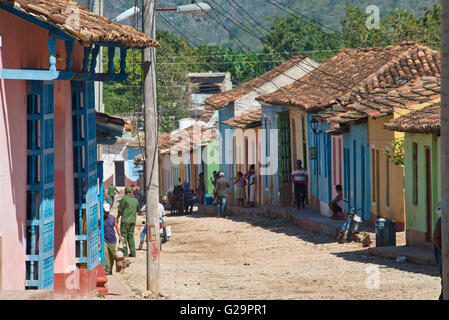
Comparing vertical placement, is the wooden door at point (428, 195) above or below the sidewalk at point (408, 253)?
above

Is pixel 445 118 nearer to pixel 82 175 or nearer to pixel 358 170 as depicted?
pixel 82 175

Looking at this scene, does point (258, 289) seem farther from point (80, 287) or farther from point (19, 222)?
point (19, 222)

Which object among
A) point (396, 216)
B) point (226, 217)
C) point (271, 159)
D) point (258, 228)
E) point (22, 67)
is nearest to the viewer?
point (22, 67)

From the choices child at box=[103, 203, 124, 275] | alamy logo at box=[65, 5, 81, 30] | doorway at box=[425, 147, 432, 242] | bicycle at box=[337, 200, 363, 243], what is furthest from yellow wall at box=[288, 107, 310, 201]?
alamy logo at box=[65, 5, 81, 30]

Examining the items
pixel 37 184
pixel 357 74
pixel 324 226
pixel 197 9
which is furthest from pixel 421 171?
pixel 357 74

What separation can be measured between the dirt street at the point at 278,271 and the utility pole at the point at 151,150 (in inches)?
20.2

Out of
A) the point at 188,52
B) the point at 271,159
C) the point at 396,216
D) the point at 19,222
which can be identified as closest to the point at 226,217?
the point at 271,159

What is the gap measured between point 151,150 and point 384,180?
9.75 m

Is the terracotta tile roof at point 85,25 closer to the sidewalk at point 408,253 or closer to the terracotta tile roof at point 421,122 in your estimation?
the terracotta tile roof at point 421,122

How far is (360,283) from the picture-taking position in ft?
48.8

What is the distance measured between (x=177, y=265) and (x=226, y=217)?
44.0ft

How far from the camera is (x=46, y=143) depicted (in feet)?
36.1

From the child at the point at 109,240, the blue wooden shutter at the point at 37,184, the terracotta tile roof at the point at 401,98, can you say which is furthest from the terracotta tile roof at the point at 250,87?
the blue wooden shutter at the point at 37,184

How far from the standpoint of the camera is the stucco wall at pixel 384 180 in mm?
21188
